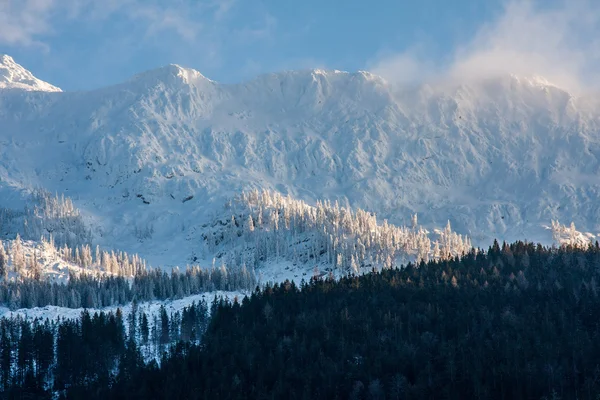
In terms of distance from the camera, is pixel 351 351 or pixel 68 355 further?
pixel 68 355

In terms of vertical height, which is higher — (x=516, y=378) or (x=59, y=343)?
(x=59, y=343)

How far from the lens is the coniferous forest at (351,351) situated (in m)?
147

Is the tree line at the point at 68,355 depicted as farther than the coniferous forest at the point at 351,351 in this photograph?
Yes

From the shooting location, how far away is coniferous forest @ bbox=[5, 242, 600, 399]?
147 meters

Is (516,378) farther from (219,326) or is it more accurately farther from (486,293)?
(219,326)

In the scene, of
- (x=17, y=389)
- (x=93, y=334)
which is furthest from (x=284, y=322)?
(x=17, y=389)

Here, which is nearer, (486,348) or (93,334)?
(486,348)

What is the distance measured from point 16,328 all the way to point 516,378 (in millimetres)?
126217

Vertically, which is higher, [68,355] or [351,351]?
[68,355]

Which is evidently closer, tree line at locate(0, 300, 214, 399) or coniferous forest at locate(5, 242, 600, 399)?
coniferous forest at locate(5, 242, 600, 399)

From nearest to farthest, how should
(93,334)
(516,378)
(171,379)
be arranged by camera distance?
(516,378), (171,379), (93,334)

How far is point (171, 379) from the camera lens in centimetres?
15475

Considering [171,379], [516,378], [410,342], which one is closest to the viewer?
[516,378]

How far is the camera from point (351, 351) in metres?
166
